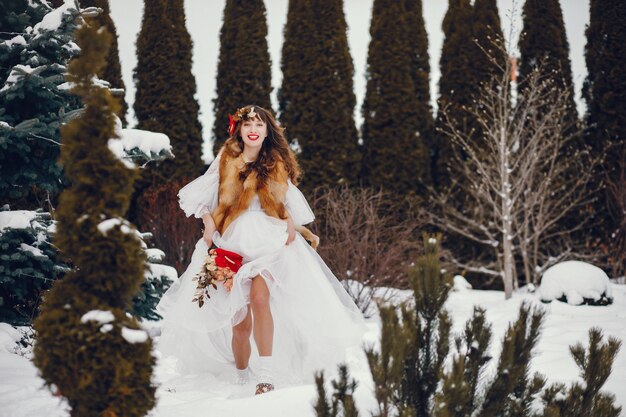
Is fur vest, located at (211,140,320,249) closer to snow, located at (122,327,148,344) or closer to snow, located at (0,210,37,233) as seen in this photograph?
snow, located at (0,210,37,233)

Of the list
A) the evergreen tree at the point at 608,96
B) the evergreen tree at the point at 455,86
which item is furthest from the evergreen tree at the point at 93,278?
the evergreen tree at the point at 608,96

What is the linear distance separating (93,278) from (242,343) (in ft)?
6.47

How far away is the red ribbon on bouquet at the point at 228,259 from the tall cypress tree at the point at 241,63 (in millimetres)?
8000

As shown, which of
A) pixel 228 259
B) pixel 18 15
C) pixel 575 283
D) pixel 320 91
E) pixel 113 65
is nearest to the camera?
pixel 228 259

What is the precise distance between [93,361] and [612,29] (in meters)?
11.9

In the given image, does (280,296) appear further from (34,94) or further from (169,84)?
(169,84)

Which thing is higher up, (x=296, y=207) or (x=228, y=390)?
(x=296, y=207)

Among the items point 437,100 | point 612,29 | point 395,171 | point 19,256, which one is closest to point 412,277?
point 19,256

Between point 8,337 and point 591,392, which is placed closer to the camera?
point 591,392

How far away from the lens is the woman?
358 cm

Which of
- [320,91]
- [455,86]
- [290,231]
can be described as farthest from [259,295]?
[455,86]

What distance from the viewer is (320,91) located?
37.5 ft

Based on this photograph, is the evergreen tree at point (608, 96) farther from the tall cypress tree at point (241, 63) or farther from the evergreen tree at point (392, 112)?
the tall cypress tree at point (241, 63)

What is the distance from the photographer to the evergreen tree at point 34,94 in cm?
398
